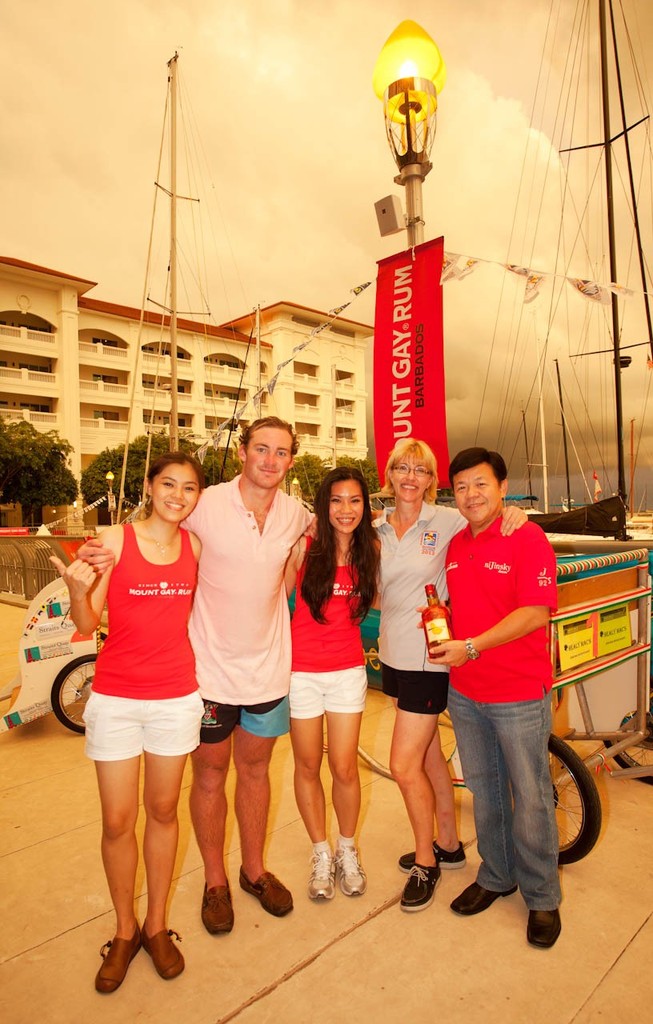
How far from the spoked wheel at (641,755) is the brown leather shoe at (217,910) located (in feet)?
8.73

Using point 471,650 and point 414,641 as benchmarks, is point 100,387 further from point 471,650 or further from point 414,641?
point 471,650

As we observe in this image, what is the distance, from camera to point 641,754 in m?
4.11

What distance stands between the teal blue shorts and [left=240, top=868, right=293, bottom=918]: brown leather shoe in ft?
2.43

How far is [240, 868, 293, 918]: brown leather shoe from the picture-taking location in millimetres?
2674

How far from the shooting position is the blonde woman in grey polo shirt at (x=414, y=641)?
8.96 ft

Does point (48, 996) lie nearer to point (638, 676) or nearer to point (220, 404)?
point (638, 676)

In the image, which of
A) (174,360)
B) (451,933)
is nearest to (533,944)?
(451,933)

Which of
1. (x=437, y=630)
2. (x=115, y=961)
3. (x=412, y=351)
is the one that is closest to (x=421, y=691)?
(x=437, y=630)

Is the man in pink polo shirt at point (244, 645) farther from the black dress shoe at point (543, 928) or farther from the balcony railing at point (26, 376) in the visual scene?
the balcony railing at point (26, 376)

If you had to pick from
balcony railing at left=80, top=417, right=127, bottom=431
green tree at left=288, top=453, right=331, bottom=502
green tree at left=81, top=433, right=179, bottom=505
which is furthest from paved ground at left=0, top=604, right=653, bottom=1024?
green tree at left=288, top=453, right=331, bottom=502

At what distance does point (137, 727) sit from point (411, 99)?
4.05 m

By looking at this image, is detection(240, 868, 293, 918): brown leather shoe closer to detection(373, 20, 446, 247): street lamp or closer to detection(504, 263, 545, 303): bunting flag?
detection(373, 20, 446, 247): street lamp

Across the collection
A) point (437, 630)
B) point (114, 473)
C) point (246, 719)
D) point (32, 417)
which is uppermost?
point (32, 417)

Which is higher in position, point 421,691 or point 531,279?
point 531,279
